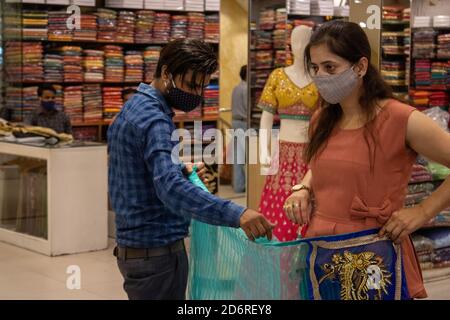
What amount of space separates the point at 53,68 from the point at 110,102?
754mm

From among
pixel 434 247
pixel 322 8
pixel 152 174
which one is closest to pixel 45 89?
pixel 322 8

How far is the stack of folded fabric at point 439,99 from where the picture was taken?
21.0 ft

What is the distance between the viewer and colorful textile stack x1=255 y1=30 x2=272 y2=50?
275 inches

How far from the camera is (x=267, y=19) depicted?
7.18 m

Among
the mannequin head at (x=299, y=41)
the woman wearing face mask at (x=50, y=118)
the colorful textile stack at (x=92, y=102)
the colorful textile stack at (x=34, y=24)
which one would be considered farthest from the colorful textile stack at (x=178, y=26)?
the mannequin head at (x=299, y=41)

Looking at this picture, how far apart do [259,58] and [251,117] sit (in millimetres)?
562

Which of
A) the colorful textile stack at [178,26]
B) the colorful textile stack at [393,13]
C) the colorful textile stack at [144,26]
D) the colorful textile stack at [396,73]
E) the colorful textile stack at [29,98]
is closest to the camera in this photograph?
the colorful textile stack at [393,13]

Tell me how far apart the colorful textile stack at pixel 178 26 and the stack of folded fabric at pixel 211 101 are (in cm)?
75

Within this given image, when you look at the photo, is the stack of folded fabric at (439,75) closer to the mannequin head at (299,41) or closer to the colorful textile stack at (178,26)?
the mannequin head at (299,41)

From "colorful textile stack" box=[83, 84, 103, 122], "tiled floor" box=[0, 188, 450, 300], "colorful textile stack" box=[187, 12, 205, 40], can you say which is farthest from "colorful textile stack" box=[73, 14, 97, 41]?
"tiled floor" box=[0, 188, 450, 300]

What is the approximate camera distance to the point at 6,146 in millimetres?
7094

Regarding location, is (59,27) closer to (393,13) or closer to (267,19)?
(267,19)

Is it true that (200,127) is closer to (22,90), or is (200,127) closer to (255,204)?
(22,90)

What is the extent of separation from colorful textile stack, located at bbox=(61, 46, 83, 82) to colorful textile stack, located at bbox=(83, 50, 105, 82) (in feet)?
0.22
